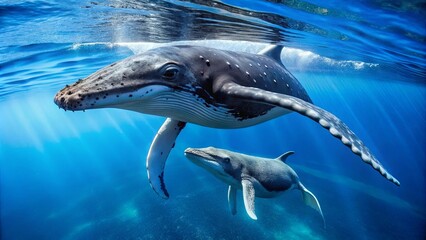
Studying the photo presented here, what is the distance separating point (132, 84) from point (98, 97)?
427mm

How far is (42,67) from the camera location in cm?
1781

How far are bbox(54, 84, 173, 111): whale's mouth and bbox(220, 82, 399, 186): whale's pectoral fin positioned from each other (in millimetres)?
1230

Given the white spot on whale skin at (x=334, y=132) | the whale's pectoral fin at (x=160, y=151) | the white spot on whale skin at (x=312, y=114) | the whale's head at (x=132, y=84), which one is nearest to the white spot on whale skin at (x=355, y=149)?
the white spot on whale skin at (x=334, y=132)

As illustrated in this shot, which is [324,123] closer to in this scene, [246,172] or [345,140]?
[345,140]

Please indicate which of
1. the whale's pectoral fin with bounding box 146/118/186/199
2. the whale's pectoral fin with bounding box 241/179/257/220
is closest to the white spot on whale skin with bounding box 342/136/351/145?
the whale's pectoral fin with bounding box 146/118/186/199

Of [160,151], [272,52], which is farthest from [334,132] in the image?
[272,52]

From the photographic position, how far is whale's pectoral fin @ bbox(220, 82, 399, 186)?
332 centimetres

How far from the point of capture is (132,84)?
10.6ft

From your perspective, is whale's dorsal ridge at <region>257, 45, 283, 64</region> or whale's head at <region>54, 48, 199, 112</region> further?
whale's dorsal ridge at <region>257, 45, 283, 64</region>

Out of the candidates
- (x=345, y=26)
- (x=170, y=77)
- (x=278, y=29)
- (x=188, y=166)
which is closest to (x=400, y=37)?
(x=345, y=26)

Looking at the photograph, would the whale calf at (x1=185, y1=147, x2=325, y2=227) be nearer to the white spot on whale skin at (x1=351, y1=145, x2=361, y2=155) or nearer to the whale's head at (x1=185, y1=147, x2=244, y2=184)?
the whale's head at (x1=185, y1=147, x2=244, y2=184)

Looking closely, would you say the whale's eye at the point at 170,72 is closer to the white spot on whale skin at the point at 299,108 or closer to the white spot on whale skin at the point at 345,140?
the white spot on whale skin at the point at 299,108

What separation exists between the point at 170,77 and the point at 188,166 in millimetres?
21286

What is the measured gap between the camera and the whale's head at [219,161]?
790 centimetres
